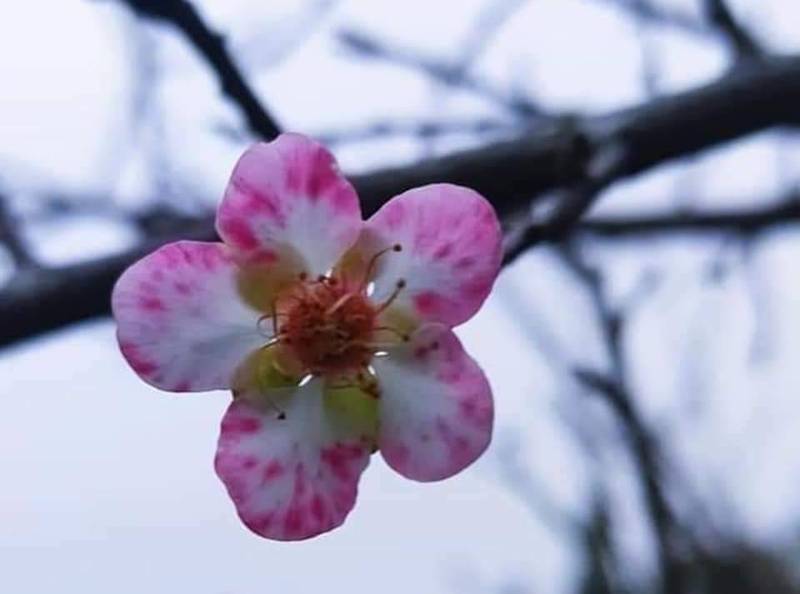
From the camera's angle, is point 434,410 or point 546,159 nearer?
point 434,410

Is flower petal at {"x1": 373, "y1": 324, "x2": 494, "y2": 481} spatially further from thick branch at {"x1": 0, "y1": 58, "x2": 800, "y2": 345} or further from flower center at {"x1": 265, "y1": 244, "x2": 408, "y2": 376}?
thick branch at {"x1": 0, "y1": 58, "x2": 800, "y2": 345}

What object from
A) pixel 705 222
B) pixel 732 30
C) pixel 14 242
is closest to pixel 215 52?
pixel 14 242

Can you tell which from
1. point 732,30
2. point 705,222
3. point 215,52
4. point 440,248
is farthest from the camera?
point 705,222

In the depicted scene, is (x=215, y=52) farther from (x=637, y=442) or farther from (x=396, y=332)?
(x=637, y=442)

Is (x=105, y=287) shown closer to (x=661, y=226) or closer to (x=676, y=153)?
(x=676, y=153)

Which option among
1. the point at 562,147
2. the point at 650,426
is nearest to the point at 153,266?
the point at 562,147

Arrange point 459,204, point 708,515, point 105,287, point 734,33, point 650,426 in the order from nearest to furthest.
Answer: point 459,204 < point 105,287 < point 734,33 < point 650,426 < point 708,515
